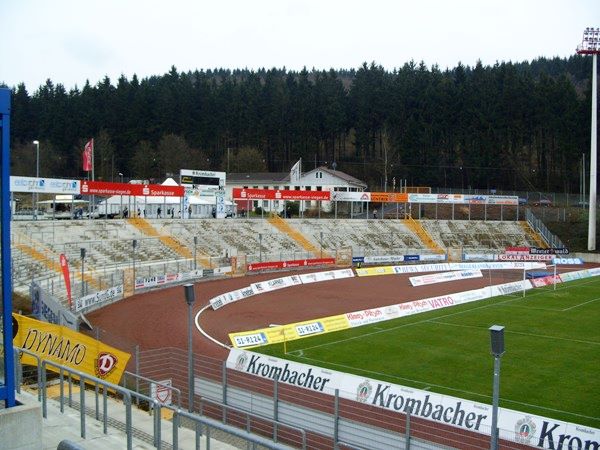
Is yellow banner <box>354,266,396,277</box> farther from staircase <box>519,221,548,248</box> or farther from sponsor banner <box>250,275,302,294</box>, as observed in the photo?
staircase <box>519,221,548,248</box>

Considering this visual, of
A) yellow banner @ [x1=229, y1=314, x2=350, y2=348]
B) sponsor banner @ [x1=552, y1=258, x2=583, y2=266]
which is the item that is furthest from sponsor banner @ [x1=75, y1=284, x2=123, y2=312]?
sponsor banner @ [x1=552, y1=258, x2=583, y2=266]

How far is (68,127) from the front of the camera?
4747 inches

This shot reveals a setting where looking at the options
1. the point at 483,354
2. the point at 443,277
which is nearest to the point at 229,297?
the point at 483,354

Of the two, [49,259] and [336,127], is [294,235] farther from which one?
[336,127]

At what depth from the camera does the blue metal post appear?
7.19 metres

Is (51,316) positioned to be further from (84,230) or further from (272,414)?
(84,230)

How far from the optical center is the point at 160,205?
75312mm

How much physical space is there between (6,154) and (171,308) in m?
29.4

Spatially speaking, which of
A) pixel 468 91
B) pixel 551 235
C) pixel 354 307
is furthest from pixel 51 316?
pixel 468 91

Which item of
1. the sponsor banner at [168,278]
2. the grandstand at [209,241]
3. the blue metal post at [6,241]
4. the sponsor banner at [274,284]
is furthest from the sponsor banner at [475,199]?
the blue metal post at [6,241]

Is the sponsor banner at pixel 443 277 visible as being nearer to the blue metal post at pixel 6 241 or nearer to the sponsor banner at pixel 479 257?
the sponsor banner at pixel 479 257

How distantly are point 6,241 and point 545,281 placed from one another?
154 feet

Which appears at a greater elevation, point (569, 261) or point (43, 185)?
point (43, 185)

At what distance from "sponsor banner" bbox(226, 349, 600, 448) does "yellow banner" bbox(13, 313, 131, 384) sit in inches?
148
